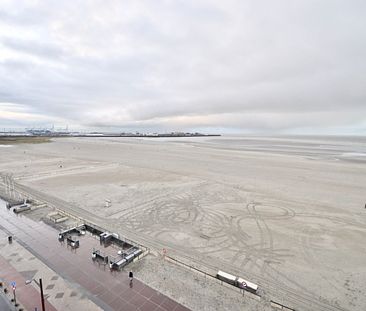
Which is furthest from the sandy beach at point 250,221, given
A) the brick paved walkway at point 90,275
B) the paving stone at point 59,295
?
the paving stone at point 59,295

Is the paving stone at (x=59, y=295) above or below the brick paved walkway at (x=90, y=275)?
above

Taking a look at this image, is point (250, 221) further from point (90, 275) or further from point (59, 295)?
point (59, 295)

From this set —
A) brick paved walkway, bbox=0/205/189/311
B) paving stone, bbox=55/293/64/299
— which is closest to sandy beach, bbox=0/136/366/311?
brick paved walkway, bbox=0/205/189/311

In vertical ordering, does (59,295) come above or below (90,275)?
above

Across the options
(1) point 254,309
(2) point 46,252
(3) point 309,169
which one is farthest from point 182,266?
(3) point 309,169

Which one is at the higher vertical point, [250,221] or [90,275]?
[250,221]

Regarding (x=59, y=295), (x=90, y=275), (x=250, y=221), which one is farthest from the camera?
(x=250, y=221)

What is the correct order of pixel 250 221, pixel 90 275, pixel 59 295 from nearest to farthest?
pixel 59 295 → pixel 90 275 → pixel 250 221

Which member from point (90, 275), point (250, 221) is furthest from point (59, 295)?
point (250, 221)

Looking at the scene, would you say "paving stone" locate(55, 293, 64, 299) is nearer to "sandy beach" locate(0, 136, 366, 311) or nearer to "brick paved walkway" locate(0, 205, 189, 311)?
"brick paved walkway" locate(0, 205, 189, 311)

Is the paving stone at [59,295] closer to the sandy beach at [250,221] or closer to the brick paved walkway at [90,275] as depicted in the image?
the brick paved walkway at [90,275]

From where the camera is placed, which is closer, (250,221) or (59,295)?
(59,295)
